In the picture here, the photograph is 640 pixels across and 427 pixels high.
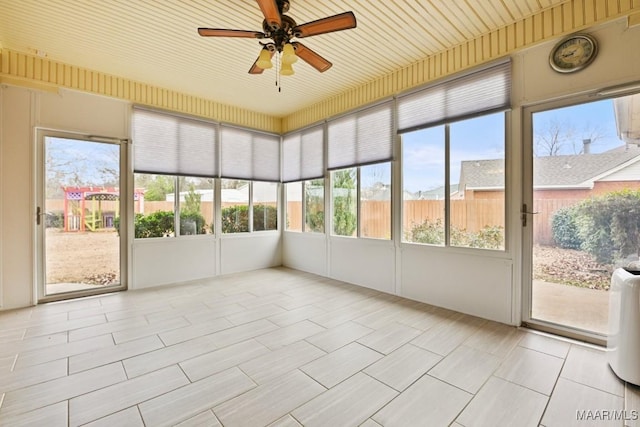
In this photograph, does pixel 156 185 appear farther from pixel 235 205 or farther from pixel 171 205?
pixel 235 205

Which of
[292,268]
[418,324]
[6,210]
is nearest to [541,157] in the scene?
[418,324]

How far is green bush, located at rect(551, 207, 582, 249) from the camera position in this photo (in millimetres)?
2887

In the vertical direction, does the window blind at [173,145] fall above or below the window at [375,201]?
above

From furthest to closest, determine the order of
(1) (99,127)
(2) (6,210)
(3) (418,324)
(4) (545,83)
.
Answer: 1. (1) (99,127)
2. (2) (6,210)
3. (3) (418,324)
4. (4) (545,83)

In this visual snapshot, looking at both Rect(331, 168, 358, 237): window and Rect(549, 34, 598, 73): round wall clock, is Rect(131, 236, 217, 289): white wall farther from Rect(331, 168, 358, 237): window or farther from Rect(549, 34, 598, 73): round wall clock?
Rect(549, 34, 598, 73): round wall clock

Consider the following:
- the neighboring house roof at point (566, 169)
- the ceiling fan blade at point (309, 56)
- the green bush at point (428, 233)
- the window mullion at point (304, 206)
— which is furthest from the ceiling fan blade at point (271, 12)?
the window mullion at point (304, 206)

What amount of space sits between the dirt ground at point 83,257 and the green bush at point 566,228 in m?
5.81

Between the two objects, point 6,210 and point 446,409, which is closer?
point 446,409

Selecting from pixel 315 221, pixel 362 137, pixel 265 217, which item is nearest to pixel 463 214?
pixel 362 137

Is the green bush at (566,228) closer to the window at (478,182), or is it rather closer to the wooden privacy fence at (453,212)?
the wooden privacy fence at (453,212)

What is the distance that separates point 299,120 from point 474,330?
15.5 ft

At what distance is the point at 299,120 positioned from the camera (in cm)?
591

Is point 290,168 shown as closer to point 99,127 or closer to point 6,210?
point 99,127

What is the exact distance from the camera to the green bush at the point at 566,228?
2887mm
